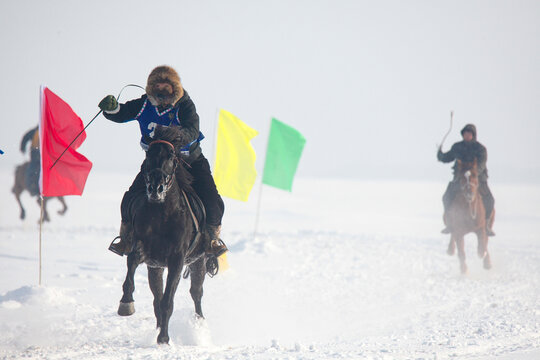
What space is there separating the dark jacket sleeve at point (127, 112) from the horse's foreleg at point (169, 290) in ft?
5.59

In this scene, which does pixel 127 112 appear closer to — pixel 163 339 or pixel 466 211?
pixel 163 339

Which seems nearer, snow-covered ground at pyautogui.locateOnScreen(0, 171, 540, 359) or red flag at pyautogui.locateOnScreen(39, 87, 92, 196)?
snow-covered ground at pyautogui.locateOnScreen(0, 171, 540, 359)

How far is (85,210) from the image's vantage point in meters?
31.2

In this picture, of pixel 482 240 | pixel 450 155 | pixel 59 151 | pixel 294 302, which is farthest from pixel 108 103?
pixel 482 240

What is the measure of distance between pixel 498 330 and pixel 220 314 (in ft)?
14.3

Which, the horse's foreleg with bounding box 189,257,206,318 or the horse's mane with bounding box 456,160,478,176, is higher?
the horse's mane with bounding box 456,160,478,176

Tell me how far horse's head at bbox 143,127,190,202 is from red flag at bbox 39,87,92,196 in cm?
424

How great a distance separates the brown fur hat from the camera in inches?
276

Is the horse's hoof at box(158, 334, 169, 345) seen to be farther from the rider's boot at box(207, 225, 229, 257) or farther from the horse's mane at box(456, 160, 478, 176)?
the horse's mane at box(456, 160, 478, 176)

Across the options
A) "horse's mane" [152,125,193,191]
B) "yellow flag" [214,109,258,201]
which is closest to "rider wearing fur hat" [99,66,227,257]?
"horse's mane" [152,125,193,191]

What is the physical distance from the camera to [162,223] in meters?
6.69

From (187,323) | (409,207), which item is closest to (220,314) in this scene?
(187,323)

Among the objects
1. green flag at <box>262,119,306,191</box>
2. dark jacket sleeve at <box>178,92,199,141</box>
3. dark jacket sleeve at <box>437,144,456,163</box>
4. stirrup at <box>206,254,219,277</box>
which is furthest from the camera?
green flag at <box>262,119,306,191</box>

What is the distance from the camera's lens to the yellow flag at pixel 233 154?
1502cm
